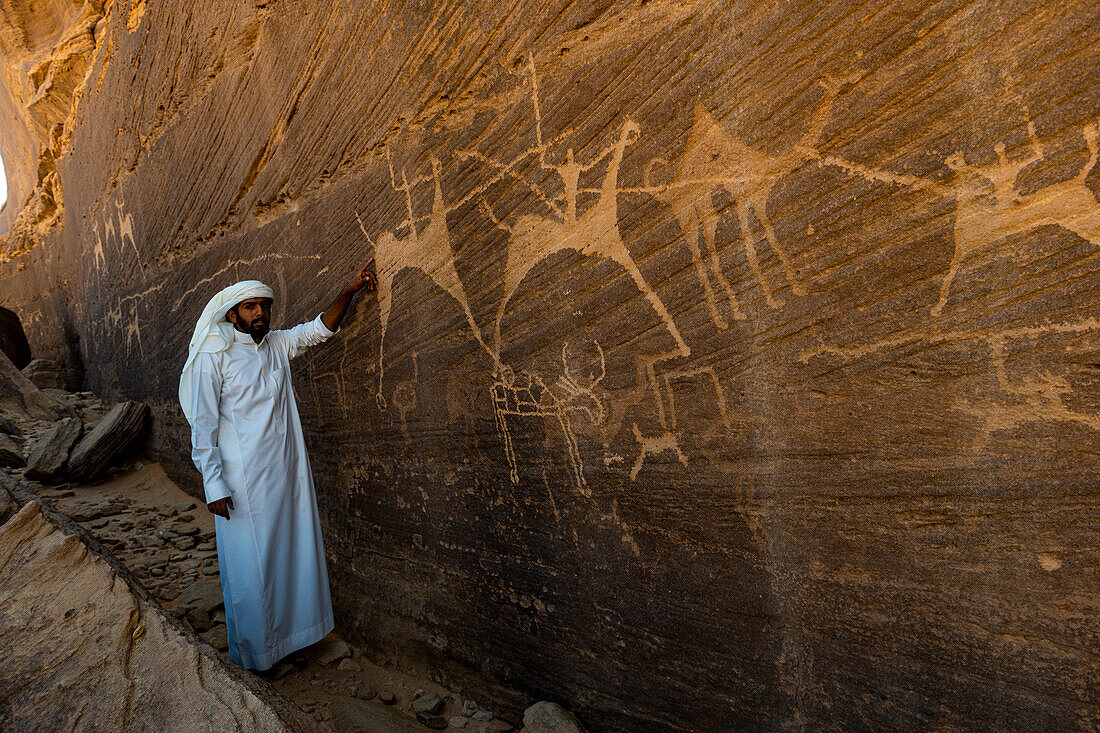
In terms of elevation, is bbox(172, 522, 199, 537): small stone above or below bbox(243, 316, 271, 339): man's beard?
below

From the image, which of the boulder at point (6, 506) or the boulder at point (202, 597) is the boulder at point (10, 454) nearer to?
the boulder at point (202, 597)

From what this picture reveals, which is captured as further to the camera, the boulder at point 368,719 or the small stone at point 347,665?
the small stone at point 347,665

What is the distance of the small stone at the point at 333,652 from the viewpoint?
8.57ft

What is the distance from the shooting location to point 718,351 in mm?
1502

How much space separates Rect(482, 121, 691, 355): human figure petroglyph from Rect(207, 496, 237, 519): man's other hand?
4.27ft

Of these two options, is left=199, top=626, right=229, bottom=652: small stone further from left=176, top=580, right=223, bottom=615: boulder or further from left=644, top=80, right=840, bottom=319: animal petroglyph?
left=644, top=80, right=840, bottom=319: animal petroglyph

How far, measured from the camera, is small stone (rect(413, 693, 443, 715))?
2.19m

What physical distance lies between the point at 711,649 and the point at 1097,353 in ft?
3.47

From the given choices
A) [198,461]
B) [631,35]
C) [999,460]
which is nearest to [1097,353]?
[999,460]

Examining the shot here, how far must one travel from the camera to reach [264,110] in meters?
3.10

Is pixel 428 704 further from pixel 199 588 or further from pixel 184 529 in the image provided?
pixel 184 529

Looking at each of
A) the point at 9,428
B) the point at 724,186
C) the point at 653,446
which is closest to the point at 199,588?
the point at 653,446

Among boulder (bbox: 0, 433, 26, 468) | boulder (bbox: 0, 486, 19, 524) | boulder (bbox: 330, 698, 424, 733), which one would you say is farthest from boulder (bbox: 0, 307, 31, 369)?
boulder (bbox: 330, 698, 424, 733)

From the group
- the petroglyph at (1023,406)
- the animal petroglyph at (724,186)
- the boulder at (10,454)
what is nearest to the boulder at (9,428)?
the boulder at (10,454)
